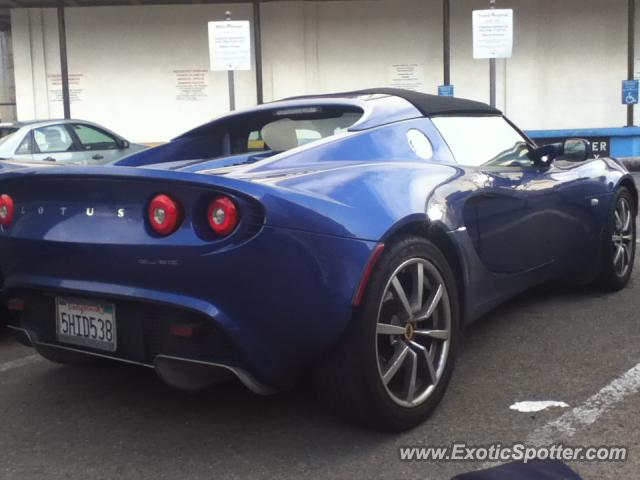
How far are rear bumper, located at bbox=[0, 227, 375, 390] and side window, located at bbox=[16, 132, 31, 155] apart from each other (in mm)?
6718

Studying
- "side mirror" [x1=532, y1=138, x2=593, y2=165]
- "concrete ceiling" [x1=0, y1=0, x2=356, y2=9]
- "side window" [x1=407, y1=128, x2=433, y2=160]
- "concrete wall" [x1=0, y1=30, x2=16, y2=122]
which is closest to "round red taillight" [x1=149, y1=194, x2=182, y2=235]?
"side window" [x1=407, y1=128, x2=433, y2=160]

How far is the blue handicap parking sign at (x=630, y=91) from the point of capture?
572 inches

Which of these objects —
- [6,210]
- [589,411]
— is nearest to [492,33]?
[589,411]

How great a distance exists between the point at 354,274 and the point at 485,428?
0.86m

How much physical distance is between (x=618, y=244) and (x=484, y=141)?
5.01 ft

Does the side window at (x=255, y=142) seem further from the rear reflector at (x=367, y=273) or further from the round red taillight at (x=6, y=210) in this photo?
the rear reflector at (x=367, y=273)

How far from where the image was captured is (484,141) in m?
3.96

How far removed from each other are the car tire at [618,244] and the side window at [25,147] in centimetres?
681

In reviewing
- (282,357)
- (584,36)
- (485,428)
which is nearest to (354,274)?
(282,357)

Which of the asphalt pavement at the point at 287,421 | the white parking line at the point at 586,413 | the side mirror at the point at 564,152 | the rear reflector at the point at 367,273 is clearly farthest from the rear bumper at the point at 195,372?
the side mirror at the point at 564,152

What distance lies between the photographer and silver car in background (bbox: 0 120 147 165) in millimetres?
8789

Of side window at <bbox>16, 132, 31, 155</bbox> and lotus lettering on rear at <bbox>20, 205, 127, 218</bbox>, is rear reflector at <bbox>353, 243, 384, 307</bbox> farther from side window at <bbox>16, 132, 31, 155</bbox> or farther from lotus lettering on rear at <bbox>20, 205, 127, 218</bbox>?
side window at <bbox>16, 132, 31, 155</bbox>

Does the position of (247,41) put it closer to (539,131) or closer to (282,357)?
(539,131)

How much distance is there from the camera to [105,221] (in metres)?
2.66
